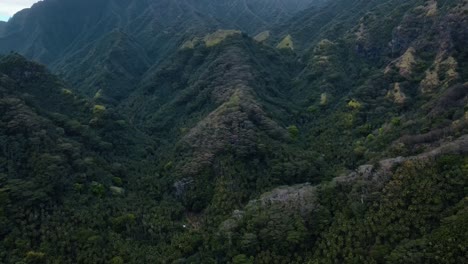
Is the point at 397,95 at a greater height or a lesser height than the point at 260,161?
lesser

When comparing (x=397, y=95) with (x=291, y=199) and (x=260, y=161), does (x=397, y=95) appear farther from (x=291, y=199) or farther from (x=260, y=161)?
(x=291, y=199)

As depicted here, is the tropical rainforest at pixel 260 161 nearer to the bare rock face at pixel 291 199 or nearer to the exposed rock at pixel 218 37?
the bare rock face at pixel 291 199

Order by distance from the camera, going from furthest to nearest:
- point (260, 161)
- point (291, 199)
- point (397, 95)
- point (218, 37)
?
point (218, 37) → point (397, 95) → point (260, 161) → point (291, 199)

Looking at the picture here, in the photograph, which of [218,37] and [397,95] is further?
[218,37]

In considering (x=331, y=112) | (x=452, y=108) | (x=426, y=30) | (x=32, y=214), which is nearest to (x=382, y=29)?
(x=426, y=30)

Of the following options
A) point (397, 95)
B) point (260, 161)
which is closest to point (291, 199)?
point (260, 161)

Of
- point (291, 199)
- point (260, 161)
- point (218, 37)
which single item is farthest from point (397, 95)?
point (218, 37)

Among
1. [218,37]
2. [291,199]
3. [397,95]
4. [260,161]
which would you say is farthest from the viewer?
[218,37]

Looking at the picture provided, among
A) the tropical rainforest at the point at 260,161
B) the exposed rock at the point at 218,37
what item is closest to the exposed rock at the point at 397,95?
the tropical rainforest at the point at 260,161

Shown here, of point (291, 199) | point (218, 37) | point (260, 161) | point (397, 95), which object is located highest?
point (218, 37)
